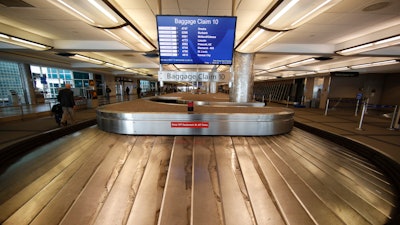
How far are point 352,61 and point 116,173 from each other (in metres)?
14.2

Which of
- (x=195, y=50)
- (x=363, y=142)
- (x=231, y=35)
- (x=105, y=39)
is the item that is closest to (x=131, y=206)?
(x=195, y=50)

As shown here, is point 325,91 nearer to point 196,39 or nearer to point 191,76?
point 196,39

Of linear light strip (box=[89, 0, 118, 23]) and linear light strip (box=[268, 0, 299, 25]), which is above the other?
linear light strip (box=[268, 0, 299, 25])

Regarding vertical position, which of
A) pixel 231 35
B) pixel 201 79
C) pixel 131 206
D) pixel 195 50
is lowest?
pixel 131 206

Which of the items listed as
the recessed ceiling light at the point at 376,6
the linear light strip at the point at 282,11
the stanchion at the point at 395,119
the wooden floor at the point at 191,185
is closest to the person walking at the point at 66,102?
the wooden floor at the point at 191,185

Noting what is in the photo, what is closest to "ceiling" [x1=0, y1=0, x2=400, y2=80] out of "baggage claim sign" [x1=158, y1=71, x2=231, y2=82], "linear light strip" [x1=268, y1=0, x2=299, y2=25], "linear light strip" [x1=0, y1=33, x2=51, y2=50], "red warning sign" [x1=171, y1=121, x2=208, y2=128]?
"linear light strip" [x1=0, y1=33, x2=51, y2=50]

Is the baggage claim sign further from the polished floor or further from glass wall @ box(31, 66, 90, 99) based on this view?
glass wall @ box(31, 66, 90, 99)

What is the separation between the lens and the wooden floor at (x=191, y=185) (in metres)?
1.80

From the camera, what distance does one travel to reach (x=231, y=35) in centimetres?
368

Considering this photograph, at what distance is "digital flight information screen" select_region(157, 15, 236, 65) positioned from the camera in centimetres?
358

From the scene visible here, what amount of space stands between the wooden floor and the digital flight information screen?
6.84 ft

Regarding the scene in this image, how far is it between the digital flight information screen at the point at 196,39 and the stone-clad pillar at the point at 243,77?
2.59m

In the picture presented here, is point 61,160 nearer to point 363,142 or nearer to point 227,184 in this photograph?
point 227,184

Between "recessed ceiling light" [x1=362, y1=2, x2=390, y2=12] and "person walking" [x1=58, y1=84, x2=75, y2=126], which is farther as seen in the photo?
"person walking" [x1=58, y1=84, x2=75, y2=126]
